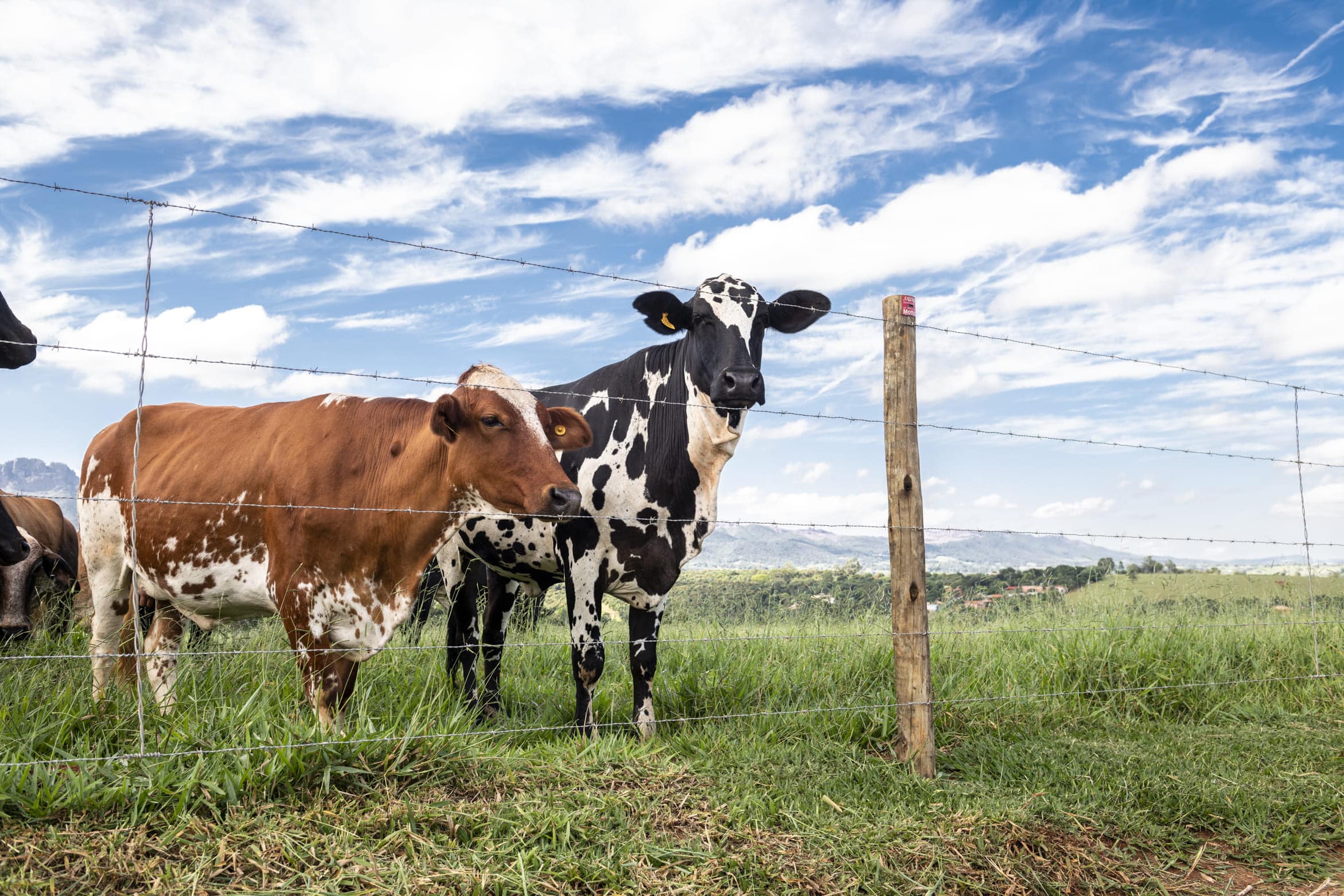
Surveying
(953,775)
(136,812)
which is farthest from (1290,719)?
(136,812)

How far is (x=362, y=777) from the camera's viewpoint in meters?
A: 4.29

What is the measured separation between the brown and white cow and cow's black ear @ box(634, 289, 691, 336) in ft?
3.15

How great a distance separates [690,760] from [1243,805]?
10.1ft

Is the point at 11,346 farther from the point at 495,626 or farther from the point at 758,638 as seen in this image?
the point at 758,638

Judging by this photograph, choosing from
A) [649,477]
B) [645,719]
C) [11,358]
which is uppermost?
[11,358]

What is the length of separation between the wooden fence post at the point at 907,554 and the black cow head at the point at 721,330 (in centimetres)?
77

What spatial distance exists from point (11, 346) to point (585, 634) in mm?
3554

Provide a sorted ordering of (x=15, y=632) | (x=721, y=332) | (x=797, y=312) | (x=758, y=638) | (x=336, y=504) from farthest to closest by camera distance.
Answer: (x=15, y=632), (x=758, y=638), (x=797, y=312), (x=721, y=332), (x=336, y=504)

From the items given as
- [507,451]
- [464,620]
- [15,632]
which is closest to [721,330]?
[507,451]

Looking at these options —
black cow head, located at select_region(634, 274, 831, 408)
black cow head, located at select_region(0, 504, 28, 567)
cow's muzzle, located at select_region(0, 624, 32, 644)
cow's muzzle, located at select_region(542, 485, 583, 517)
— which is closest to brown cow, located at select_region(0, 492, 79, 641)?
cow's muzzle, located at select_region(0, 624, 32, 644)

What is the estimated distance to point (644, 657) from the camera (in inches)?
233

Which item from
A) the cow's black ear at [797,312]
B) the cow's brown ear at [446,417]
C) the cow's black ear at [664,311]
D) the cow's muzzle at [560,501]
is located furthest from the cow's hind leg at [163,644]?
the cow's black ear at [797,312]

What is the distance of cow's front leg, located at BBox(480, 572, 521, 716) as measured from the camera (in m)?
6.61

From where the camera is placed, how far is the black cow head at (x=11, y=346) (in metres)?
5.40
